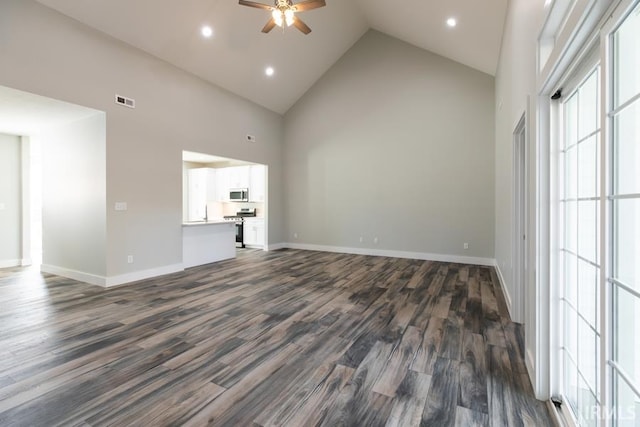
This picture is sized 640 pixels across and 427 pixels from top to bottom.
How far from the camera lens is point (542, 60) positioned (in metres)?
1.86

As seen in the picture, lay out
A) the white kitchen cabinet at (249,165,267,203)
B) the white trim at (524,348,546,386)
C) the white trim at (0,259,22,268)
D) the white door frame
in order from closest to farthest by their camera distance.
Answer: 1. the white trim at (524,348,546,386)
2. the white door frame
3. the white trim at (0,259,22,268)
4. the white kitchen cabinet at (249,165,267,203)

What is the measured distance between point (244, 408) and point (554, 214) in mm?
2242

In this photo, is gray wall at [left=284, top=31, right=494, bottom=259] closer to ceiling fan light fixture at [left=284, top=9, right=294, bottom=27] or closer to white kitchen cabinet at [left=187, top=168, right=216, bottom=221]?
white kitchen cabinet at [left=187, top=168, right=216, bottom=221]

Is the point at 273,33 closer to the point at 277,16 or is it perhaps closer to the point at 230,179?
the point at 277,16

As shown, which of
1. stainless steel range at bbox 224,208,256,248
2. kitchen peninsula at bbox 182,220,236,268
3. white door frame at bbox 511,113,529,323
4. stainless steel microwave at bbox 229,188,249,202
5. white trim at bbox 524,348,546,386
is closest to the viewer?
white trim at bbox 524,348,546,386

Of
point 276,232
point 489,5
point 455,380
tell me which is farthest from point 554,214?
point 276,232

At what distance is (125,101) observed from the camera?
4680mm

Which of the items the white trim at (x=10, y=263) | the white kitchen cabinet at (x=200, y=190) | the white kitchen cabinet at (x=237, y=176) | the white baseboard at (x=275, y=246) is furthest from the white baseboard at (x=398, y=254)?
the white trim at (x=10, y=263)

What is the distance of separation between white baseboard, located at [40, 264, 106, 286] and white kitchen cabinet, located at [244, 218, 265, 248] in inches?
159

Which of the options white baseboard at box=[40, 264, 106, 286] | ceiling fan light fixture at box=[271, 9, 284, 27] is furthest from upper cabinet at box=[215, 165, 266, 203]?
ceiling fan light fixture at box=[271, 9, 284, 27]

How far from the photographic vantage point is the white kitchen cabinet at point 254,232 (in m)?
8.24

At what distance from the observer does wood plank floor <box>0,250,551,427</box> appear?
1.77m

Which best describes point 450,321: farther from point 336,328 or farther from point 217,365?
point 217,365

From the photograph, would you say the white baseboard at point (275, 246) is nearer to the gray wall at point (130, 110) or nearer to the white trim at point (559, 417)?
the gray wall at point (130, 110)
